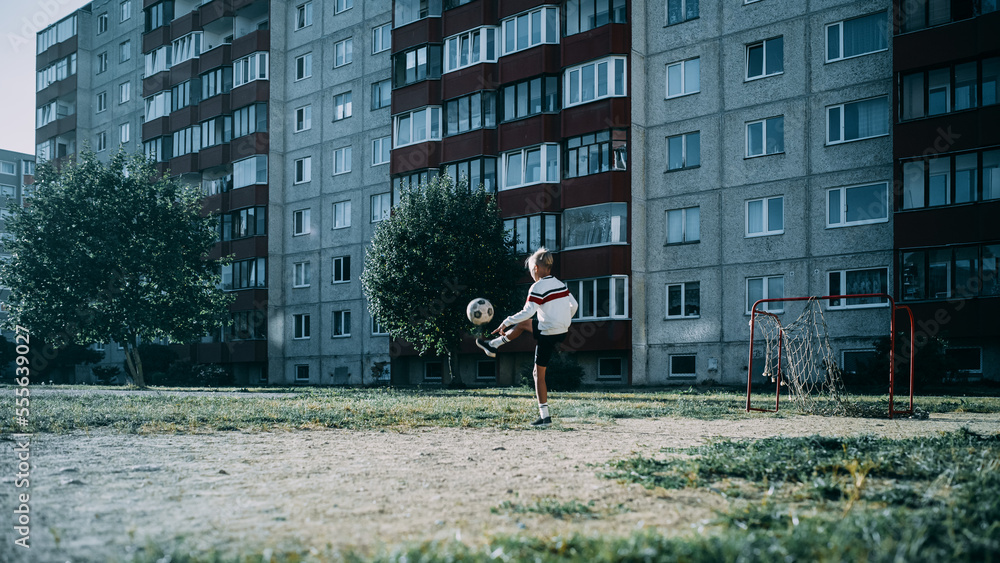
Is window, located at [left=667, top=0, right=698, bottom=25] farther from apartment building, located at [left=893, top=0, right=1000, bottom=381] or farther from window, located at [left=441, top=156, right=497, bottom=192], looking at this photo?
window, located at [left=441, top=156, right=497, bottom=192]

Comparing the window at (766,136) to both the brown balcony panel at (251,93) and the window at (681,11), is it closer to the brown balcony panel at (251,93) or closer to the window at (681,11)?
the window at (681,11)

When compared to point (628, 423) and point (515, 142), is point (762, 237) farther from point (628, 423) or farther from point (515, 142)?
point (628, 423)

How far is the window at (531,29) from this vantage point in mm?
36375

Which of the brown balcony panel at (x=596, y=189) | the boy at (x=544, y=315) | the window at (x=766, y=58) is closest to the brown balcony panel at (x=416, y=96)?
the brown balcony panel at (x=596, y=189)

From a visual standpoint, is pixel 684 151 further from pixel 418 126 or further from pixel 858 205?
pixel 418 126

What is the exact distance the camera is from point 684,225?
112ft

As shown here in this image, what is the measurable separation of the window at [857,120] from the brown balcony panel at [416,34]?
746 inches

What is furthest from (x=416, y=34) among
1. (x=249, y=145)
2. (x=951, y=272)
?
(x=951, y=272)

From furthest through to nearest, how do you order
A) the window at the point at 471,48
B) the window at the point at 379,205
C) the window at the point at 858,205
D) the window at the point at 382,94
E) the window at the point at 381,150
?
the window at the point at 382,94, the window at the point at 381,150, the window at the point at 379,205, the window at the point at 471,48, the window at the point at 858,205

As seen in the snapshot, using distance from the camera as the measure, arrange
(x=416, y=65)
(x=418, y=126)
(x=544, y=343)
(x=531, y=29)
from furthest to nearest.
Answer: (x=416, y=65) < (x=418, y=126) < (x=531, y=29) < (x=544, y=343)

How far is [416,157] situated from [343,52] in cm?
1037

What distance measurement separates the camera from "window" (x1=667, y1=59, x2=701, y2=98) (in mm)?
34156

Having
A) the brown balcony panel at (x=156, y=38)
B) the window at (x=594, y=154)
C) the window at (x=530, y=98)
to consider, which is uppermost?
the brown balcony panel at (x=156, y=38)

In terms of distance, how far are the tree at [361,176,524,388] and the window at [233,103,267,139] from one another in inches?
779
